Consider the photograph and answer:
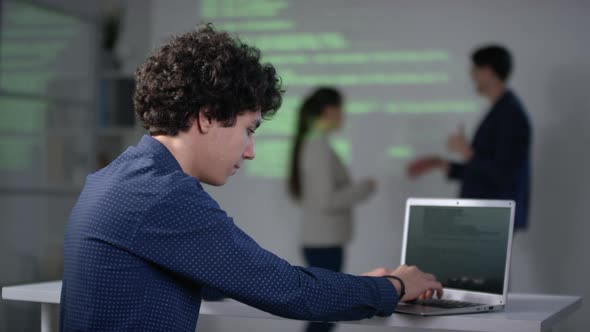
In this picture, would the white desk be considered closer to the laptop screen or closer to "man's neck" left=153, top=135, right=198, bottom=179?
the laptop screen

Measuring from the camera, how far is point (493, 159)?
11.4 feet

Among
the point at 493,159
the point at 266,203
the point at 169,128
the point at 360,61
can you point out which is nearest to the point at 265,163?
the point at 266,203

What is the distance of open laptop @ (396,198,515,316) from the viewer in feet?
5.99

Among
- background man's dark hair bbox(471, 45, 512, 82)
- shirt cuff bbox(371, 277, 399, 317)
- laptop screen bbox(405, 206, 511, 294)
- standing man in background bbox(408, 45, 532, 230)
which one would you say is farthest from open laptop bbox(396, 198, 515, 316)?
background man's dark hair bbox(471, 45, 512, 82)

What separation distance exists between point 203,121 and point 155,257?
9.8 inches

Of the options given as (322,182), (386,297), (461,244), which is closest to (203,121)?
(386,297)

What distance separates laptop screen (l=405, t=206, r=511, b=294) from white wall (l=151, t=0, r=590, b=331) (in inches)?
93.8

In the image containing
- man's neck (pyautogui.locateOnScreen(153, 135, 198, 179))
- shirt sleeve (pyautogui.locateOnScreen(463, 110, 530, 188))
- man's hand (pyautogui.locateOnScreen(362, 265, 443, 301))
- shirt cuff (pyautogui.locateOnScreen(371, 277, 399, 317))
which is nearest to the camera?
man's neck (pyautogui.locateOnScreen(153, 135, 198, 179))

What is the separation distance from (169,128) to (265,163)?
3.39m

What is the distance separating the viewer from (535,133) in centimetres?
423

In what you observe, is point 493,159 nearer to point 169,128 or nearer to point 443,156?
point 443,156

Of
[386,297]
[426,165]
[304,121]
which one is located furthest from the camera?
[426,165]

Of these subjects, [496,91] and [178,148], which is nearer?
[178,148]

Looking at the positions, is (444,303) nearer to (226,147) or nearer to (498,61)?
(226,147)
